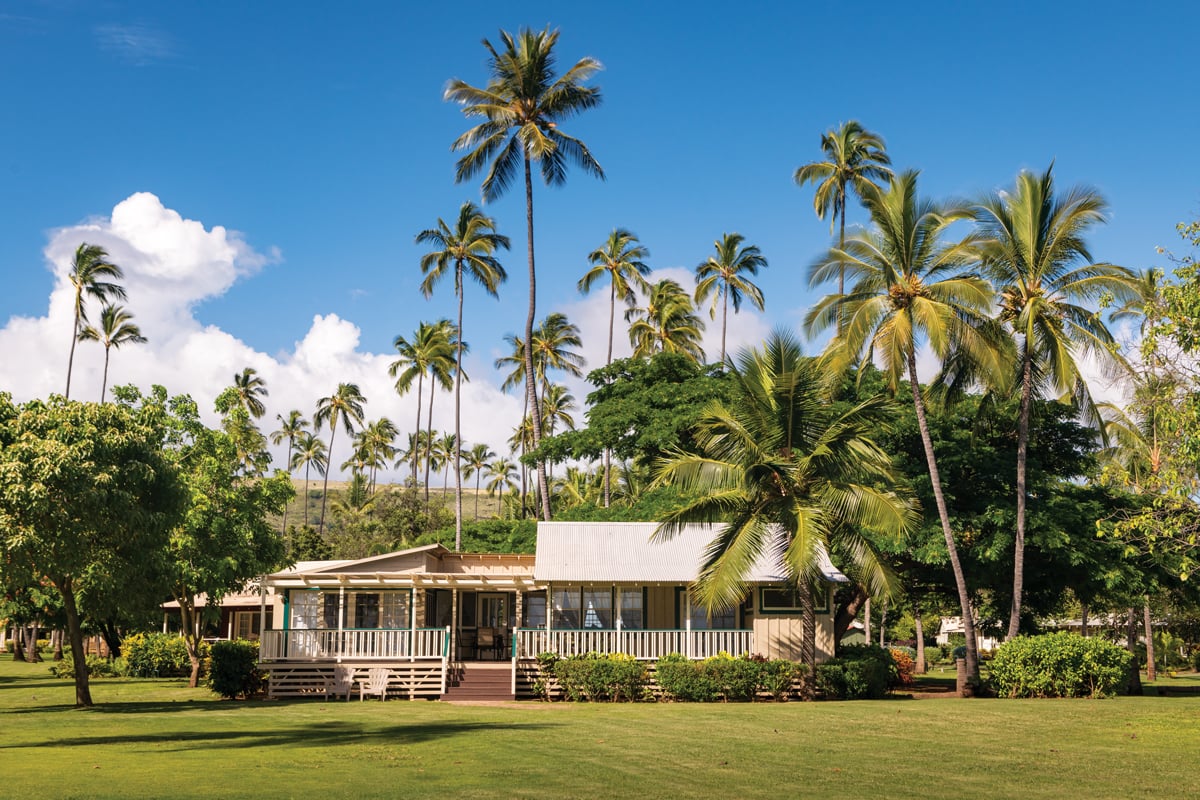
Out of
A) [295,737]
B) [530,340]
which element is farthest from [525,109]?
[295,737]

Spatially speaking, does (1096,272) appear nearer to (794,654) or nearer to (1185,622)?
(794,654)

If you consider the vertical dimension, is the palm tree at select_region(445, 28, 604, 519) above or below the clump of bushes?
above

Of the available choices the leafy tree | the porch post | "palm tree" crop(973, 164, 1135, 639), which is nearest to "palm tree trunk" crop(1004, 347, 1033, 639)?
"palm tree" crop(973, 164, 1135, 639)

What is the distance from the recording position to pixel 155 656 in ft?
119

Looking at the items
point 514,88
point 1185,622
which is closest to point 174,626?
point 514,88

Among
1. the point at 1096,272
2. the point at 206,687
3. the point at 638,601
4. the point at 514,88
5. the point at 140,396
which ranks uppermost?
the point at 514,88

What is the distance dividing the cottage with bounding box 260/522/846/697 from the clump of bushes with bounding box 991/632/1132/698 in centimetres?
455

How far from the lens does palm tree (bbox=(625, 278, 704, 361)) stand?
175 ft

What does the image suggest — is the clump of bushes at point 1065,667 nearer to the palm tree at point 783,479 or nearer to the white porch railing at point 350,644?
the palm tree at point 783,479

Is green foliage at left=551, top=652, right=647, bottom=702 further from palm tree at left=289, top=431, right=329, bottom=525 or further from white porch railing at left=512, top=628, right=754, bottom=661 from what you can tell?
palm tree at left=289, top=431, right=329, bottom=525

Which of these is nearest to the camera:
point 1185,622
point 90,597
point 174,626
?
point 90,597

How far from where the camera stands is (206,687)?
31.0m

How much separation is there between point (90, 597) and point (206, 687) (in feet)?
26.1

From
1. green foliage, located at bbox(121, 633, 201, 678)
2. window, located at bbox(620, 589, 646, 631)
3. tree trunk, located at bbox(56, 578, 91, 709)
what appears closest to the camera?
tree trunk, located at bbox(56, 578, 91, 709)
